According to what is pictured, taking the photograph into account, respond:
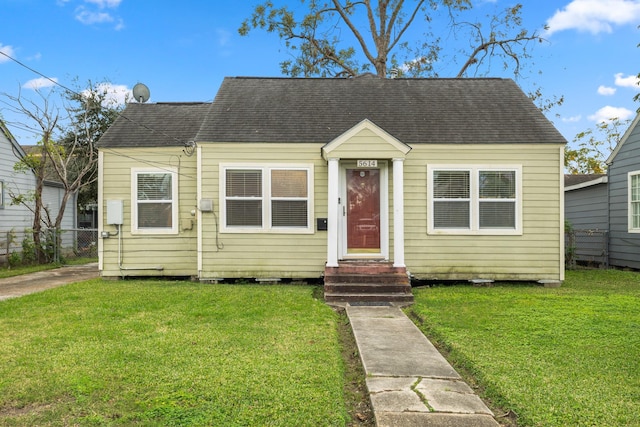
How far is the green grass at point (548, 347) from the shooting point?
124 inches

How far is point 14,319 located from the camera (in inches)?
227

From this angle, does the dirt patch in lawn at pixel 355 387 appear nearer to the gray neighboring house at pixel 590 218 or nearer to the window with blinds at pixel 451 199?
the window with blinds at pixel 451 199

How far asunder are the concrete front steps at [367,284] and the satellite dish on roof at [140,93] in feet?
23.9

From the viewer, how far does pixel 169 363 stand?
4.02 m

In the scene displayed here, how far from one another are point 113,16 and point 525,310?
621 inches

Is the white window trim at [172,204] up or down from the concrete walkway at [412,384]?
up

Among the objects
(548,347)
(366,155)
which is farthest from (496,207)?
(548,347)

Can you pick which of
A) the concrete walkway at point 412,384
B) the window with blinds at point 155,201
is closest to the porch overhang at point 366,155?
the concrete walkway at point 412,384

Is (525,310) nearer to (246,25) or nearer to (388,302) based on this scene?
(388,302)

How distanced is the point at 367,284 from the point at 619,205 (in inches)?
340

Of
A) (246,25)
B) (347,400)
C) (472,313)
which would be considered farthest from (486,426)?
(246,25)

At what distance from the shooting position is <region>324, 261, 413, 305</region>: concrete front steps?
7.54 metres

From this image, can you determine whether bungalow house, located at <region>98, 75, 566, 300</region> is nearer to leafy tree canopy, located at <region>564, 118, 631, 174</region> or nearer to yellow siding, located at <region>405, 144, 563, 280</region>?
yellow siding, located at <region>405, 144, 563, 280</region>

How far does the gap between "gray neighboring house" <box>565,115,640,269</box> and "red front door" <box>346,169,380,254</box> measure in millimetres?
7370
